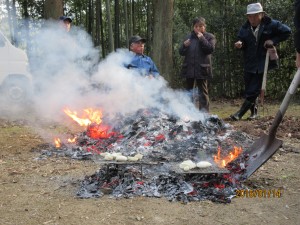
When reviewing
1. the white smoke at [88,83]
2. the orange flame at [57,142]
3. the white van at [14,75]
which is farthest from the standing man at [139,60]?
the white van at [14,75]

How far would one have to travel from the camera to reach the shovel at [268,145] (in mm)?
4550

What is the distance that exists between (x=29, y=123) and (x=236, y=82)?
331 inches

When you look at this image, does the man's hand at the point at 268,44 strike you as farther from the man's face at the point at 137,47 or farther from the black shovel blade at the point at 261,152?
the black shovel blade at the point at 261,152

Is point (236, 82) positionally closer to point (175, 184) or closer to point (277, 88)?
point (277, 88)

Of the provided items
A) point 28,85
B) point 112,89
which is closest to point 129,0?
point 28,85

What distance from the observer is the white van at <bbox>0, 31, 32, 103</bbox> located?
1169 cm

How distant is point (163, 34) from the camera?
1162cm

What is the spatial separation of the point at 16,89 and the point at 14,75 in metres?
0.46

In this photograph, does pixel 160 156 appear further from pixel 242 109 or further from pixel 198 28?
pixel 198 28

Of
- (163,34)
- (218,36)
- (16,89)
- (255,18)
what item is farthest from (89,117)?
(218,36)

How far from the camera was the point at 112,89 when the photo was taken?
7793 millimetres

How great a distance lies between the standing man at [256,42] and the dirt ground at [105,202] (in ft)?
8.59

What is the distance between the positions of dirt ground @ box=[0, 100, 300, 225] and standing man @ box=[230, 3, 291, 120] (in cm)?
262
